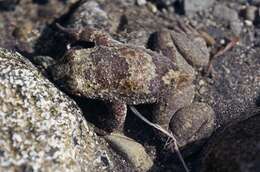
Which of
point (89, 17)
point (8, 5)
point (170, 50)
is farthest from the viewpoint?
point (8, 5)

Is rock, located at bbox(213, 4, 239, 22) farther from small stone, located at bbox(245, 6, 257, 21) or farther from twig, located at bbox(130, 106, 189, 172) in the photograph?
twig, located at bbox(130, 106, 189, 172)

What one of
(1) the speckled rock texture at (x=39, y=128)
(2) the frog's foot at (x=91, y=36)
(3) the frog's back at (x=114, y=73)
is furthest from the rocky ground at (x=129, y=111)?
(3) the frog's back at (x=114, y=73)

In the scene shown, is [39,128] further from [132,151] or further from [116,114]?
[132,151]

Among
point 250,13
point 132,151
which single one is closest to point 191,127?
point 132,151

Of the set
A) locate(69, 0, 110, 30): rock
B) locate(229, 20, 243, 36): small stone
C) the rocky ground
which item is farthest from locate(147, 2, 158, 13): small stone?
locate(229, 20, 243, 36): small stone

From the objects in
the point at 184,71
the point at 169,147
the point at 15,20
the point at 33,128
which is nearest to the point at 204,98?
the point at 184,71

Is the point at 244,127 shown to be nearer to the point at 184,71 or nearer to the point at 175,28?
the point at 184,71
